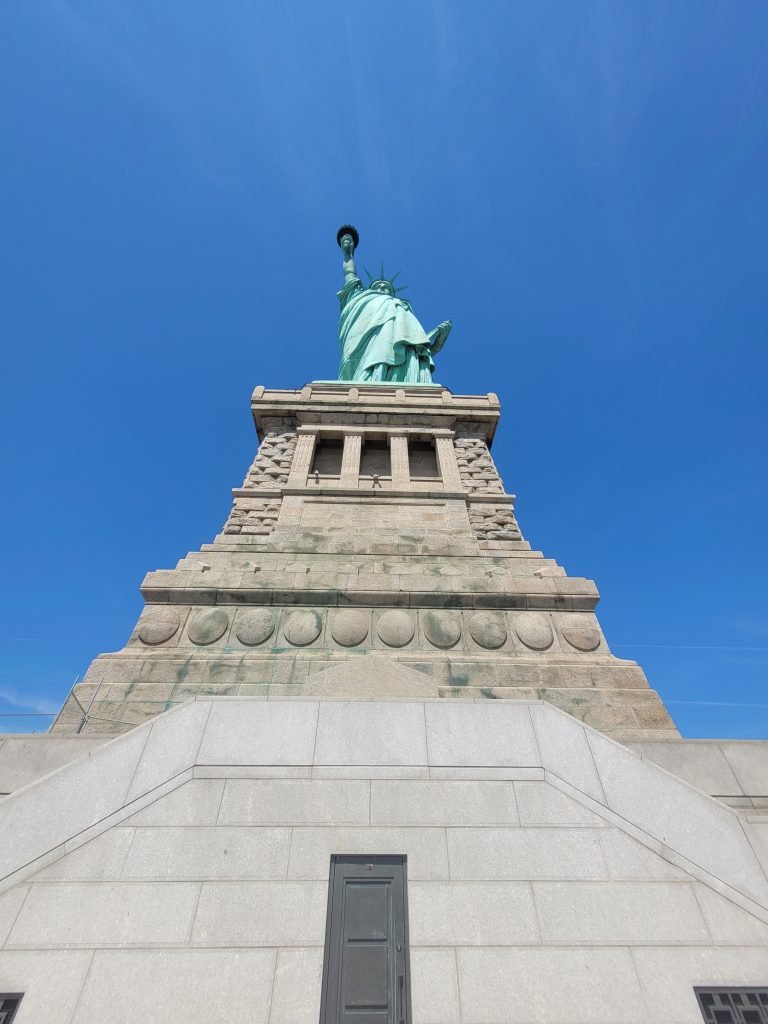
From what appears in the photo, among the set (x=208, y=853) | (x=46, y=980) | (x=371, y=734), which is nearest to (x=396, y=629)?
(x=371, y=734)

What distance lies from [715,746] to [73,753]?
25.4ft

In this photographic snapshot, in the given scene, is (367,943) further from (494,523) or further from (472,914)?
(494,523)

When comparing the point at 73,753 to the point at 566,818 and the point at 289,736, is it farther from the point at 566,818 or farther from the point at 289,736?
the point at 566,818

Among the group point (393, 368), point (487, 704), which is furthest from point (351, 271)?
point (487, 704)

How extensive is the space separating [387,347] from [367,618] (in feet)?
57.1

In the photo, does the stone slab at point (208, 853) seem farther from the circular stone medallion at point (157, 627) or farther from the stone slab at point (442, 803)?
the circular stone medallion at point (157, 627)

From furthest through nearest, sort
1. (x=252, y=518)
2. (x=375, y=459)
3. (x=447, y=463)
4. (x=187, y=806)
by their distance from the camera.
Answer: (x=375, y=459) → (x=447, y=463) → (x=252, y=518) → (x=187, y=806)

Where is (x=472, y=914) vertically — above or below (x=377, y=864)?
below

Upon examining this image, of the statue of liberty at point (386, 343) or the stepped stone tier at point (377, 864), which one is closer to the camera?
the stepped stone tier at point (377, 864)

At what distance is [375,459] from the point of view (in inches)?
639

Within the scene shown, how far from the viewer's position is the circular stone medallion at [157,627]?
880cm

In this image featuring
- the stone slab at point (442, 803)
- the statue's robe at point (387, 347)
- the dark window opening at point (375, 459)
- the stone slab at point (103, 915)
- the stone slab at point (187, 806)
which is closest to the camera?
the stone slab at point (103, 915)

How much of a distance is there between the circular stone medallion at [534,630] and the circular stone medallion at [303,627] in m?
3.76

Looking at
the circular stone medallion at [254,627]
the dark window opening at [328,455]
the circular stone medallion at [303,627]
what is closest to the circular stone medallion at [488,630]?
the circular stone medallion at [303,627]
